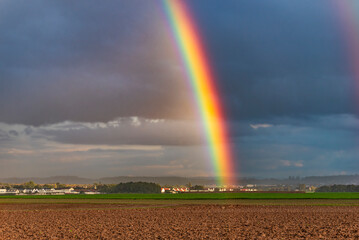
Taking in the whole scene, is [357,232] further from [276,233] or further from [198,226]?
[198,226]

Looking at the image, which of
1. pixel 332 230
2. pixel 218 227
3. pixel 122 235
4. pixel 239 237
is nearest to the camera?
pixel 239 237

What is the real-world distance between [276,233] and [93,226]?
17.1 meters

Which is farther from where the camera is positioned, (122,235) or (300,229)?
(300,229)

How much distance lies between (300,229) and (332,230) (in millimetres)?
2563

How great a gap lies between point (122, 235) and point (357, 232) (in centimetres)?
1836

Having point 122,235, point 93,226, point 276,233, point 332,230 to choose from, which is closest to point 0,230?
point 93,226

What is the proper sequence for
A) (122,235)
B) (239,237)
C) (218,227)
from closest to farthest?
(239,237) < (122,235) < (218,227)

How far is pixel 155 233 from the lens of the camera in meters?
35.6

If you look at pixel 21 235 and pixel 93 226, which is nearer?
pixel 21 235

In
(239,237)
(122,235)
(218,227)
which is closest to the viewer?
(239,237)

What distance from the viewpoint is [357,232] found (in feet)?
116

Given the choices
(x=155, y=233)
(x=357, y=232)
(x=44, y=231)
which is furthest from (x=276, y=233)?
(x=44, y=231)

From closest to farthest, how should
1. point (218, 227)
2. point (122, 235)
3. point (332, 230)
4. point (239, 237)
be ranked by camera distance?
point (239, 237) < point (122, 235) < point (332, 230) < point (218, 227)

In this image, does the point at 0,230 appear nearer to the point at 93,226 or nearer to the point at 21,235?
the point at 21,235
